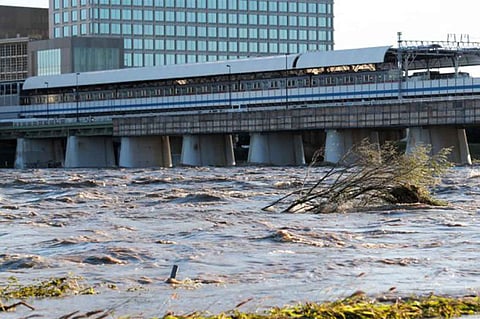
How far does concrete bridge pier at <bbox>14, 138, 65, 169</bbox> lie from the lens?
101 meters

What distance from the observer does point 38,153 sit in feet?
340

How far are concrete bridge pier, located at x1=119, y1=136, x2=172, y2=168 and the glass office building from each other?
2718 inches

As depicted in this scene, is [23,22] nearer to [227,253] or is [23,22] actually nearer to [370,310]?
[227,253]

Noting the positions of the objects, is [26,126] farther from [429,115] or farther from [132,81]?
[429,115]

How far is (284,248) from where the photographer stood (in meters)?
18.1

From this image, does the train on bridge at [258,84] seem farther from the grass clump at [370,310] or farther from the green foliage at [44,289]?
the grass clump at [370,310]

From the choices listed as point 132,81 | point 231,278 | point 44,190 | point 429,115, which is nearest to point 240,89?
point 132,81

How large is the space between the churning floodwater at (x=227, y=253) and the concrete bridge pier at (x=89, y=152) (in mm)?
63572

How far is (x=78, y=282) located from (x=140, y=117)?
74.3 metres

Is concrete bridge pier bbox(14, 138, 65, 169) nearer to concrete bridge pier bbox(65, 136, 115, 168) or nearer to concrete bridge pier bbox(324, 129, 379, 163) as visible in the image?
concrete bridge pier bbox(65, 136, 115, 168)

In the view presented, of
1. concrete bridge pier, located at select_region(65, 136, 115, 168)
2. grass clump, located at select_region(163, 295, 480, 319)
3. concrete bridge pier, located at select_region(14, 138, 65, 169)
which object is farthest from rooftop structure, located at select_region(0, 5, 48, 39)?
grass clump, located at select_region(163, 295, 480, 319)

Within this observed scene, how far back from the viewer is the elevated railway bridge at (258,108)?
7425cm

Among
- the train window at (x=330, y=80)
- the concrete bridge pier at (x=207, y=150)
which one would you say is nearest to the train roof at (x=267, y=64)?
the train window at (x=330, y=80)

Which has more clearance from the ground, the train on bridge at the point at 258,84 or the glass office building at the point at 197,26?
the glass office building at the point at 197,26
